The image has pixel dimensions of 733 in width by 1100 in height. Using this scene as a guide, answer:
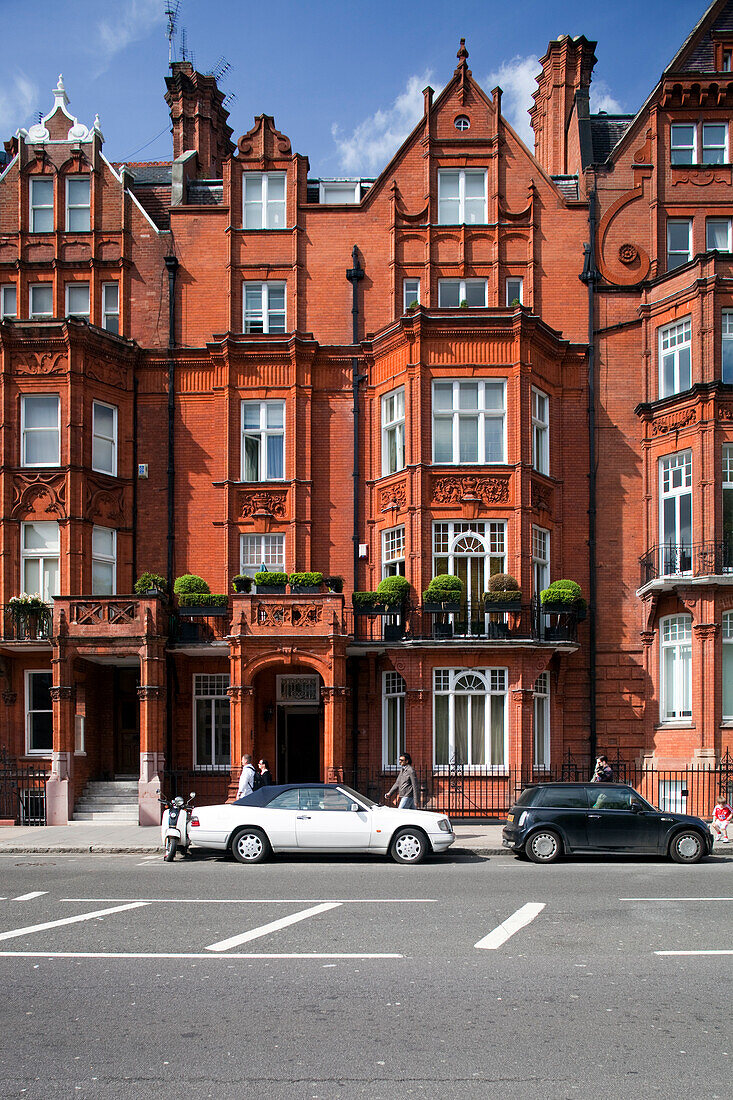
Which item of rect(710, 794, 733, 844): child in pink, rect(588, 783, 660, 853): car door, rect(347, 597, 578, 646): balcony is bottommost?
rect(710, 794, 733, 844): child in pink

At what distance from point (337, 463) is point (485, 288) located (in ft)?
20.6

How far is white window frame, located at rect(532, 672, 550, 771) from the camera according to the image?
A: 2739 centimetres

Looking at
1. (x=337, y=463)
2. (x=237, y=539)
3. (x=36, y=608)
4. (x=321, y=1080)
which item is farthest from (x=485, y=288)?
(x=321, y=1080)

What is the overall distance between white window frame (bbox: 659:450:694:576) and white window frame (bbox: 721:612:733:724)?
5.16ft

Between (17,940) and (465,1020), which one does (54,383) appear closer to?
(17,940)

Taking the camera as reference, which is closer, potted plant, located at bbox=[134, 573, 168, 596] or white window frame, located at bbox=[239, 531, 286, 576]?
potted plant, located at bbox=[134, 573, 168, 596]

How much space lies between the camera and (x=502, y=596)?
26.0 meters

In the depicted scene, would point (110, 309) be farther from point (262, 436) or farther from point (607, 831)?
point (607, 831)

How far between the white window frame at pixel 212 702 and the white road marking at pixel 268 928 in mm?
14612

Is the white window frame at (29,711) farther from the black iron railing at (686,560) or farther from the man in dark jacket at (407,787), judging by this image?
the black iron railing at (686,560)

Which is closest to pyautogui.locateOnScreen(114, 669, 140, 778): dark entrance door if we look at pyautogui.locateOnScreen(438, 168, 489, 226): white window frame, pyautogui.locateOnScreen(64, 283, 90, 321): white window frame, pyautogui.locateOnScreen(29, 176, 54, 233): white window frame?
pyautogui.locateOnScreen(64, 283, 90, 321): white window frame

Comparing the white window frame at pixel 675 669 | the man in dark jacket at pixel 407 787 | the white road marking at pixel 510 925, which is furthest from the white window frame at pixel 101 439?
the white road marking at pixel 510 925

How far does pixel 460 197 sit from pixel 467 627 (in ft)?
39.3

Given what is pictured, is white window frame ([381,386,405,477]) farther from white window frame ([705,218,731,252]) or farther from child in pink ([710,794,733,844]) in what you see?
child in pink ([710,794,733,844])
